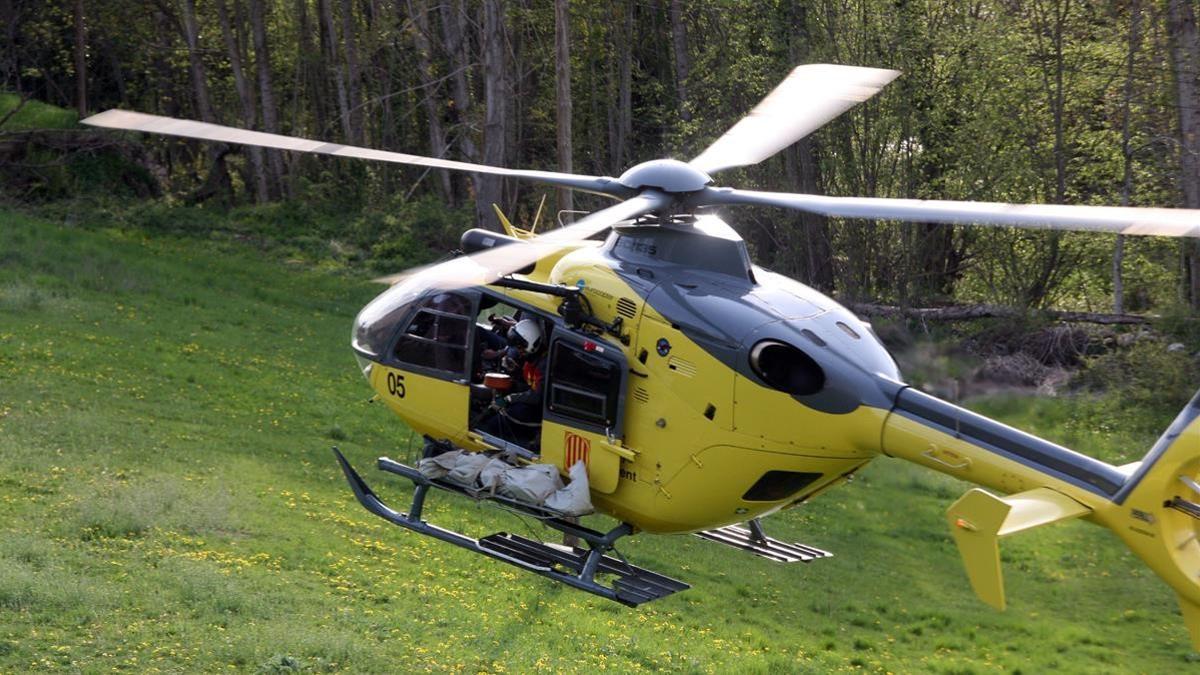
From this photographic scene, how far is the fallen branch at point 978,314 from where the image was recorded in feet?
88.3

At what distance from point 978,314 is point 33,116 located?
30.4 m

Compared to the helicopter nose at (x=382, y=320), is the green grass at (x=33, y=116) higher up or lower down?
higher up

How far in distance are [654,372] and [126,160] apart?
117ft

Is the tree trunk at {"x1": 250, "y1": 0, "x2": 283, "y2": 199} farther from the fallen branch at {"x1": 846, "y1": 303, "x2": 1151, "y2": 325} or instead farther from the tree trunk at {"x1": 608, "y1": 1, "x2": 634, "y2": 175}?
the fallen branch at {"x1": 846, "y1": 303, "x2": 1151, "y2": 325}

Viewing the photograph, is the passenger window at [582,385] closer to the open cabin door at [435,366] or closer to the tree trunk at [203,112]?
the open cabin door at [435,366]

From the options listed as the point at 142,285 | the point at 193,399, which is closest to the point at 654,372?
the point at 193,399

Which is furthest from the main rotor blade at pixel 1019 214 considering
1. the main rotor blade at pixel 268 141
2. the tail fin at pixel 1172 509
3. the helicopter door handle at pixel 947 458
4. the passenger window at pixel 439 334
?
the passenger window at pixel 439 334

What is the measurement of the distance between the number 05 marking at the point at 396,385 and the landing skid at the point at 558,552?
29.8 inches

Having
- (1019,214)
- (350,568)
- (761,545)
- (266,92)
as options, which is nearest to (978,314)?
(350,568)

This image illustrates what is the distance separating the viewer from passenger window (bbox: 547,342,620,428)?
1160 centimetres

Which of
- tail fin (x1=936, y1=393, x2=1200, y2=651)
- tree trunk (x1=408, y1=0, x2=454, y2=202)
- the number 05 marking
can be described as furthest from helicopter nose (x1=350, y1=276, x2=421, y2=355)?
tree trunk (x1=408, y1=0, x2=454, y2=202)

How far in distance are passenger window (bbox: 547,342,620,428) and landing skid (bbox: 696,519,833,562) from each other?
157 cm

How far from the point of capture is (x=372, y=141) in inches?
1905

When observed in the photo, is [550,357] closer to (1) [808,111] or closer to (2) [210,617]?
(1) [808,111]
